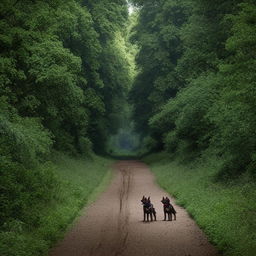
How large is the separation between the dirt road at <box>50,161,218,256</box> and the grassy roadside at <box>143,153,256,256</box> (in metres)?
Result: 0.54

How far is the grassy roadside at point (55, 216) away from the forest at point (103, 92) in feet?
0.26

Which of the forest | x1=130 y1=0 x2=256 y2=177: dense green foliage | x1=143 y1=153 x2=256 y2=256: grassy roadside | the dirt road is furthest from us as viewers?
x1=130 y1=0 x2=256 y2=177: dense green foliage

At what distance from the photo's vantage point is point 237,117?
70.7 feet

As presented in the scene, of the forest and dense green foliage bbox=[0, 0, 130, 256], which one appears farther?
the forest

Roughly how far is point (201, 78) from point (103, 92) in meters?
20.1

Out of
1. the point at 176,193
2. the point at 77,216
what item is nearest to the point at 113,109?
the point at 176,193

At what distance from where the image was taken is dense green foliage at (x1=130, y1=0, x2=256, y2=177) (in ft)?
67.5

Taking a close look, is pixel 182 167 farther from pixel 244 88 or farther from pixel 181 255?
pixel 181 255

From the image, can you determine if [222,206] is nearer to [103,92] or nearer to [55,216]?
[55,216]

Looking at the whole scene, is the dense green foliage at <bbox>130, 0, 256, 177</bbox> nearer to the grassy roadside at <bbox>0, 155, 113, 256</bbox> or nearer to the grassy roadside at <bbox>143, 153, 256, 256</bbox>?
the grassy roadside at <bbox>143, 153, 256, 256</bbox>

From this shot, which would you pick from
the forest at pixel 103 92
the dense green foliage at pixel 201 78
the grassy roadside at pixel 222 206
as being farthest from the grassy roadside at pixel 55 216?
the dense green foliage at pixel 201 78

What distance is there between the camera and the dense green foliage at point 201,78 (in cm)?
2056

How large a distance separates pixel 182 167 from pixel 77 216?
16.0 metres

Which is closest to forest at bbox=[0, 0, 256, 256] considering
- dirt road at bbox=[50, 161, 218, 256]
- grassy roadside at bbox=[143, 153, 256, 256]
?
grassy roadside at bbox=[143, 153, 256, 256]
